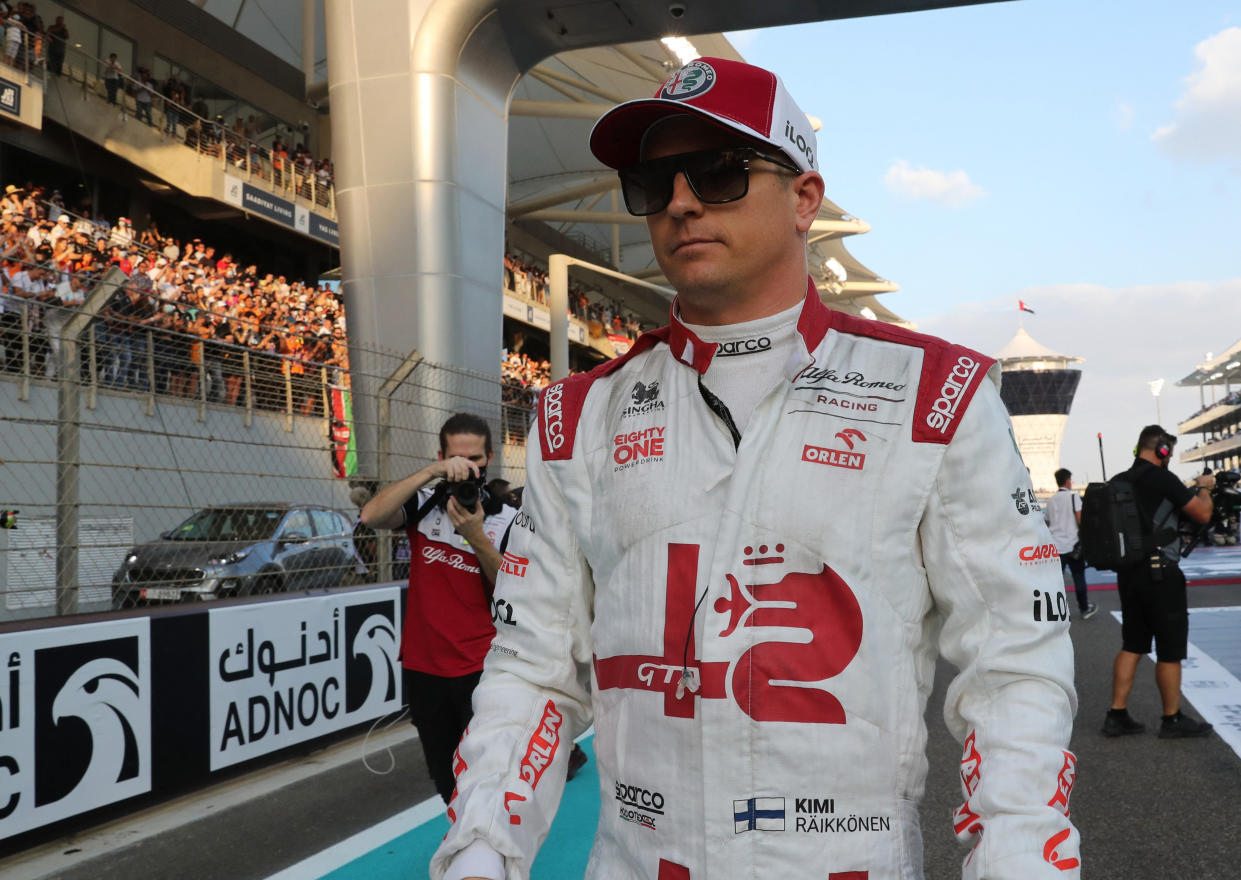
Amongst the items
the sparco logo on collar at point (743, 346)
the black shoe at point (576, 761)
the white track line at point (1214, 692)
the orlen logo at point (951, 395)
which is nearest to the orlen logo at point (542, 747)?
the sparco logo on collar at point (743, 346)

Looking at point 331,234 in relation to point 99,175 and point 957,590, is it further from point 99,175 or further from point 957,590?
point 957,590

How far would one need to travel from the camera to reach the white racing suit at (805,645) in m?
1.49

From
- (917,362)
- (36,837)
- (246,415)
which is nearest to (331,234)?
(246,415)

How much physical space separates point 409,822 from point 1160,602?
4.64 m

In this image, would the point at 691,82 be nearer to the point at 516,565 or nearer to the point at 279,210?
the point at 516,565

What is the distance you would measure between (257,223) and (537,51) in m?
13.7

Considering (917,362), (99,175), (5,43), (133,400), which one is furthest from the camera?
(99,175)

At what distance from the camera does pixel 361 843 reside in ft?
16.5

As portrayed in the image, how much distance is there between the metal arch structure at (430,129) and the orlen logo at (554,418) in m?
9.96

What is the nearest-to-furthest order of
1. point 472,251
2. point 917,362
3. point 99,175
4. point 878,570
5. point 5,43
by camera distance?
1. point 878,570
2. point 917,362
3. point 472,251
4. point 5,43
5. point 99,175

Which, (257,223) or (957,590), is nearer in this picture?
(957,590)

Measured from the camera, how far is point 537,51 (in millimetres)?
12766

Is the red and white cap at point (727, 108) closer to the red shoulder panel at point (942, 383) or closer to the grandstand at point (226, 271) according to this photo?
the red shoulder panel at point (942, 383)

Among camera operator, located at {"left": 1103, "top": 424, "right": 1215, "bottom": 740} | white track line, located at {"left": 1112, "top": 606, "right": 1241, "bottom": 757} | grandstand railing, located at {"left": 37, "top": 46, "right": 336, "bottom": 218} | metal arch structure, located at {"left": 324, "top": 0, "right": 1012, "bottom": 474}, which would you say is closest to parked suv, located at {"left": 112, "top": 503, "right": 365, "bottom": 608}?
metal arch structure, located at {"left": 324, "top": 0, "right": 1012, "bottom": 474}
